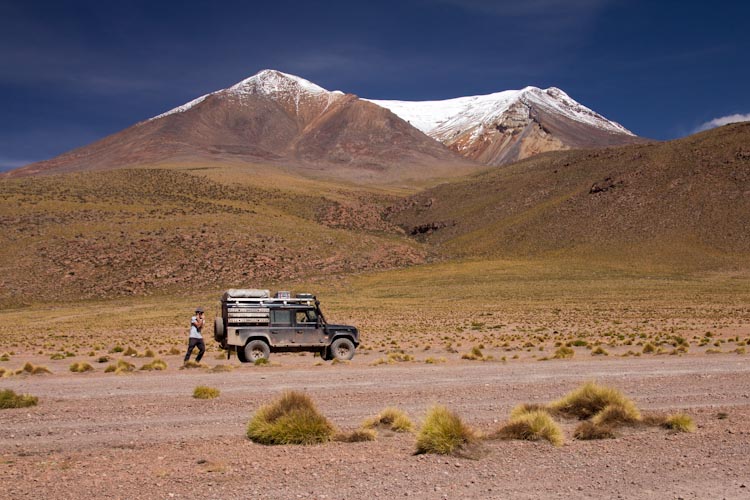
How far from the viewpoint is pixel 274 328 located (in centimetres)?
2169

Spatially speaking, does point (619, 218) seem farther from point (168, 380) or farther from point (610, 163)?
point (168, 380)

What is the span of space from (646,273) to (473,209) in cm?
4673

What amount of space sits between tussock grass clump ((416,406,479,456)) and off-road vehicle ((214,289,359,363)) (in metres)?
12.7

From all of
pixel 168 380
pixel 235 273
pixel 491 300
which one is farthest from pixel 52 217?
pixel 168 380

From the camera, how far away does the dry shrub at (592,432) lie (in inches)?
394

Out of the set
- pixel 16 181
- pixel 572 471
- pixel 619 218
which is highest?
pixel 16 181

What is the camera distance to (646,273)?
7312cm

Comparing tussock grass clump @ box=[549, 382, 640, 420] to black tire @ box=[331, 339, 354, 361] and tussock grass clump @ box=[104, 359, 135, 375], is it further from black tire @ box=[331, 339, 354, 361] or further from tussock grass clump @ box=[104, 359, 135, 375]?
tussock grass clump @ box=[104, 359, 135, 375]

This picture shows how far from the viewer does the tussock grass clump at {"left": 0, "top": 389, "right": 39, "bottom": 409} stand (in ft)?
41.3

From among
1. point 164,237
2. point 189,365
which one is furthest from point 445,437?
point 164,237

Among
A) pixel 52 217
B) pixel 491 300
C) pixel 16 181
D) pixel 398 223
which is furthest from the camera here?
pixel 398 223

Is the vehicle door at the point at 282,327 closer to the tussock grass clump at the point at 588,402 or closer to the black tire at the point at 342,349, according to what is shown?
the black tire at the point at 342,349

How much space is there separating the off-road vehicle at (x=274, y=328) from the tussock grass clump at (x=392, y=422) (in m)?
11.0

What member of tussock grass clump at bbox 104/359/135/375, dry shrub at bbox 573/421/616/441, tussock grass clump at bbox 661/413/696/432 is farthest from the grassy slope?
tussock grass clump at bbox 661/413/696/432
